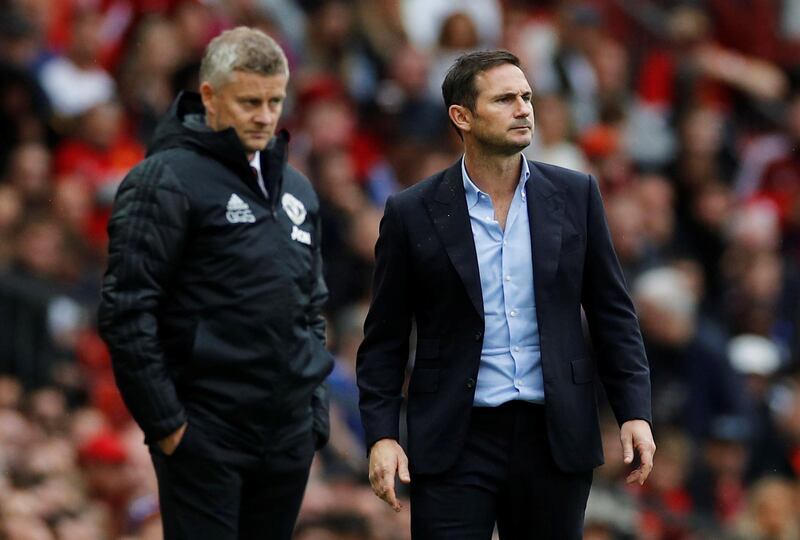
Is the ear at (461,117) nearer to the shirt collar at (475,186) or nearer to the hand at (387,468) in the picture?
the shirt collar at (475,186)

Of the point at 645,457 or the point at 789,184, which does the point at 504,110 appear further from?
the point at 789,184

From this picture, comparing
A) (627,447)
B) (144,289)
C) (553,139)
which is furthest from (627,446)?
(553,139)

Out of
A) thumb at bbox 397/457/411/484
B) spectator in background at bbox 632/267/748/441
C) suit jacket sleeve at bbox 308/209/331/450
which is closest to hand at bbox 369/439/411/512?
thumb at bbox 397/457/411/484

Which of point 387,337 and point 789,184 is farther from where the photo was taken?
point 789,184

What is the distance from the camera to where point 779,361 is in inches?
520

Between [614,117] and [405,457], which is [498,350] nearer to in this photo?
[405,457]

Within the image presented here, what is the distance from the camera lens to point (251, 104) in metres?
6.21

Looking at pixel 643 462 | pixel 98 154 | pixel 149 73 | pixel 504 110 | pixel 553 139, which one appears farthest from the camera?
pixel 553 139

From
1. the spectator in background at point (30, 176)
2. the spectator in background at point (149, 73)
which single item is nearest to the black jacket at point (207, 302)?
the spectator in background at point (30, 176)

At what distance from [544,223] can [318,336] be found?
109 cm

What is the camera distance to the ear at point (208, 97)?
20.6ft

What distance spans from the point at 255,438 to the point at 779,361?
7.83 metres

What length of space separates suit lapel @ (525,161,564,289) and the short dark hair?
34 cm

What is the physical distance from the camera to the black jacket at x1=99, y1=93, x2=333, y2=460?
5977mm
